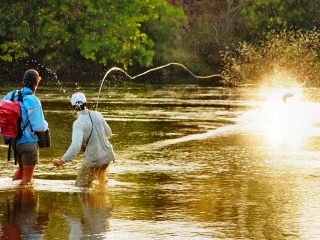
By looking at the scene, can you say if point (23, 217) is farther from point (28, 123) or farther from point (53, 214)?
point (28, 123)

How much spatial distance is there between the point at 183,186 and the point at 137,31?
1664 inches

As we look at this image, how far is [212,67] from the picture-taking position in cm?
6944

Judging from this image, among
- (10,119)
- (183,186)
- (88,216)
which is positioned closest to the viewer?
(88,216)

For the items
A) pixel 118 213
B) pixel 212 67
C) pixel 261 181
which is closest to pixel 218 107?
pixel 261 181

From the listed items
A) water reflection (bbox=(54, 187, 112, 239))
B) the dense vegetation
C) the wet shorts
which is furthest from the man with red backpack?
the dense vegetation

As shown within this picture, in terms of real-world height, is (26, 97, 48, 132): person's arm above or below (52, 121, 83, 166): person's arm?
above

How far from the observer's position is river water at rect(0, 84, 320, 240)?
34.4 feet

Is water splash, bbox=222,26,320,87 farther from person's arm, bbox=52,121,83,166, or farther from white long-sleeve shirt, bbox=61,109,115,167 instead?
person's arm, bbox=52,121,83,166

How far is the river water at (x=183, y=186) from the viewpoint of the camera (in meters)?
10.5

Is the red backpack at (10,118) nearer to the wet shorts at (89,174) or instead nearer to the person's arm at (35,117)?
the person's arm at (35,117)

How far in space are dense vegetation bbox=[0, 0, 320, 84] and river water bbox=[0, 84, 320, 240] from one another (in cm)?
2440

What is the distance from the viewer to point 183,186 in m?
13.5

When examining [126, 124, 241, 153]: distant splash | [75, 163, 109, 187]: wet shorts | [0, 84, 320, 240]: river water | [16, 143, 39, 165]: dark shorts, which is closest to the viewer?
[0, 84, 320, 240]: river water

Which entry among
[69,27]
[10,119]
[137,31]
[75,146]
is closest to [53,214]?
[75,146]
